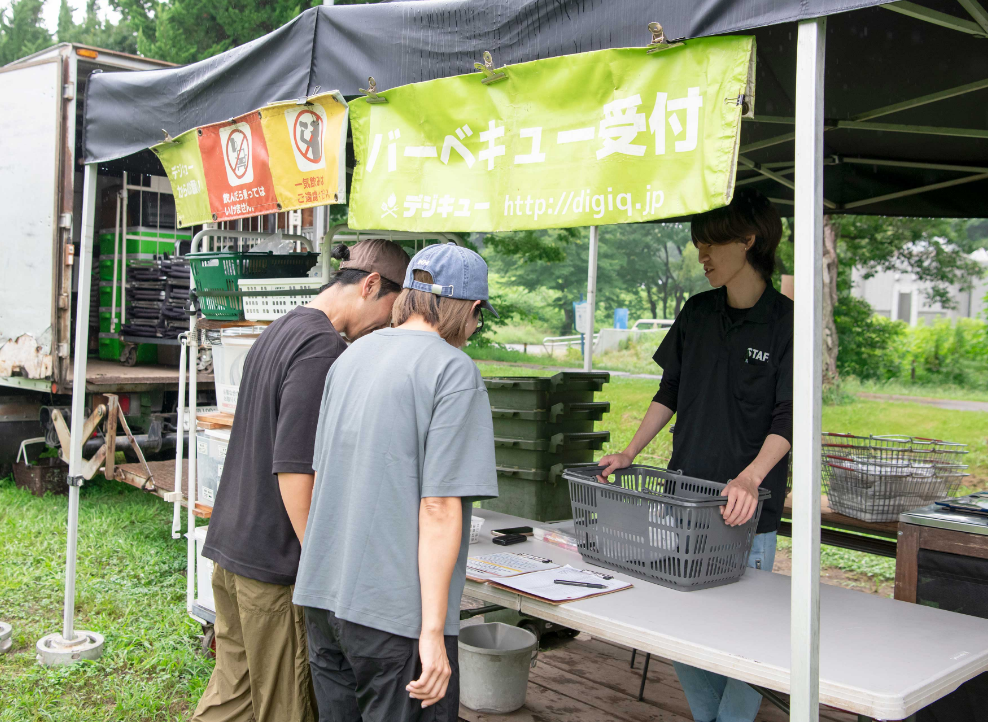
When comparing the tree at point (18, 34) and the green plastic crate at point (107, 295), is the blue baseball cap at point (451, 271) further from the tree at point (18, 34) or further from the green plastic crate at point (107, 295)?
the tree at point (18, 34)

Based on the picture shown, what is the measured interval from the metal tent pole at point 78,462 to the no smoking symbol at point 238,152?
0.93m

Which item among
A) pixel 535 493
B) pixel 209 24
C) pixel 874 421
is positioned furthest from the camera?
pixel 209 24

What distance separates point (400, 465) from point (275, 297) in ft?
6.60

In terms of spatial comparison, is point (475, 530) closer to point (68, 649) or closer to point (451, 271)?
point (451, 271)

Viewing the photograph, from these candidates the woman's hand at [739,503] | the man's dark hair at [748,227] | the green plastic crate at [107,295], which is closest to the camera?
the woman's hand at [739,503]

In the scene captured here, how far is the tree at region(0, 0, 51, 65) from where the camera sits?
1828cm

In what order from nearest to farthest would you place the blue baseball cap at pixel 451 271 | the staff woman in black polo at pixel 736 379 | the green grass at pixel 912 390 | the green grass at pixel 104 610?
the blue baseball cap at pixel 451 271
the staff woman in black polo at pixel 736 379
the green grass at pixel 104 610
the green grass at pixel 912 390

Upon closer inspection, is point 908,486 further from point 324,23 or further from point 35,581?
point 35,581

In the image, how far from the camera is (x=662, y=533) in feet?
7.92

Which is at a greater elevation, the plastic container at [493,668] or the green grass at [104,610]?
the plastic container at [493,668]

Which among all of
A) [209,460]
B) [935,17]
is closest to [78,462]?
[209,460]

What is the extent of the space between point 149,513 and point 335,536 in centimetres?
587

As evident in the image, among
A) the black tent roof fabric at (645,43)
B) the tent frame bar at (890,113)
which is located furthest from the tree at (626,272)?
the tent frame bar at (890,113)

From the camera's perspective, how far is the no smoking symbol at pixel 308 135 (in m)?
3.05
